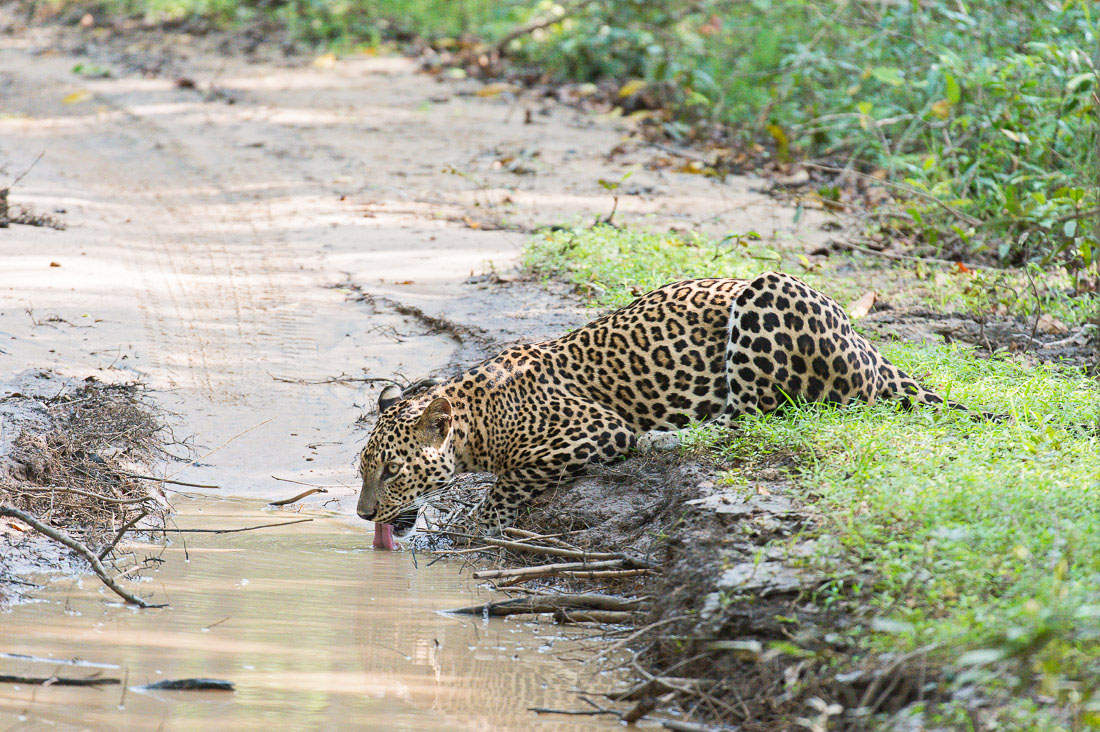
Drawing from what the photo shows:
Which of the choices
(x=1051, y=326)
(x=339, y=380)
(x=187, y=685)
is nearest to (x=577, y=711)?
(x=187, y=685)

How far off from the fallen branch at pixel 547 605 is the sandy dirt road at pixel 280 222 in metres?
2.29

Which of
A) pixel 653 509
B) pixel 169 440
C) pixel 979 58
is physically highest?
pixel 979 58

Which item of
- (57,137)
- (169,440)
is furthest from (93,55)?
(169,440)

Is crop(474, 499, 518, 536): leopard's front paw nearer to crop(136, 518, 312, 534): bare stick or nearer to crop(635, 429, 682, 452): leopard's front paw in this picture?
crop(635, 429, 682, 452): leopard's front paw

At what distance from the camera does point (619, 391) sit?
6.54 meters

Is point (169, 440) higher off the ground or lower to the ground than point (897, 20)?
lower

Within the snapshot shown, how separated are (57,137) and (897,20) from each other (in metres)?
A: 10.7

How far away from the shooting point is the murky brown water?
3801 mm

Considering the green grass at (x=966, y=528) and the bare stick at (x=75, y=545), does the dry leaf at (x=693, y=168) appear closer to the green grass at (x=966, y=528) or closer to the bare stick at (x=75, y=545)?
the green grass at (x=966, y=528)

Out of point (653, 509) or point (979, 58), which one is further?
point (979, 58)

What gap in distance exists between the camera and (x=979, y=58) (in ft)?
39.1

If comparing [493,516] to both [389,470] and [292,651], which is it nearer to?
[389,470]

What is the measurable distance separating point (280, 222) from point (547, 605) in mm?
7965

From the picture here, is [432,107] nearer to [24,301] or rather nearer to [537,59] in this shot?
[537,59]
